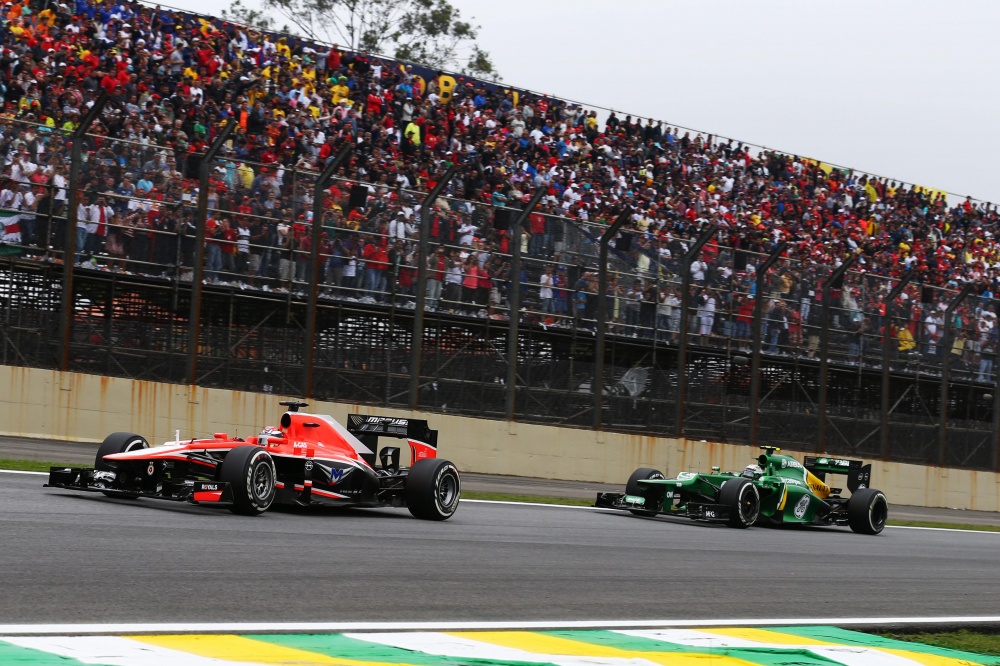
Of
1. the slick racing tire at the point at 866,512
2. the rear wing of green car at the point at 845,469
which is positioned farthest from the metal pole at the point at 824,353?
the slick racing tire at the point at 866,512

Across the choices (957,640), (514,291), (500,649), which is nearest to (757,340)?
(514,291)

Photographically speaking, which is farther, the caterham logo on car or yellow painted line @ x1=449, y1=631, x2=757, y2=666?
the caterham logo on car

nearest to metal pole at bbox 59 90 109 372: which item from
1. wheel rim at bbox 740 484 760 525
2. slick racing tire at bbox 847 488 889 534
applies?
wheel rim at bbox 740 484 760 525

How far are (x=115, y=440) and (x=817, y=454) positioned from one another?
1667cm

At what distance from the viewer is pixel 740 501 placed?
53.2ft

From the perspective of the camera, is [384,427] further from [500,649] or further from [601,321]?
[601,321]

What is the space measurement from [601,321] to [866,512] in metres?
6.05

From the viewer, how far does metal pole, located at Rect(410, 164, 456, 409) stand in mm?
20734

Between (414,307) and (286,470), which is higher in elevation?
(414,307)

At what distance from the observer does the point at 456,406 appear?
21219 mm

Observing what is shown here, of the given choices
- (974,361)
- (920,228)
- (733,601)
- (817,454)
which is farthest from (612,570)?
(920,228)

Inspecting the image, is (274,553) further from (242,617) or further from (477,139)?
(477,139)

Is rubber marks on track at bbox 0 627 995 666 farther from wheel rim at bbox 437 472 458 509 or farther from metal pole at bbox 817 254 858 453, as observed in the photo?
metal pole at bbox 817 254 858 453

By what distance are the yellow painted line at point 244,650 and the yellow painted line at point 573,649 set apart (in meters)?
0.96
